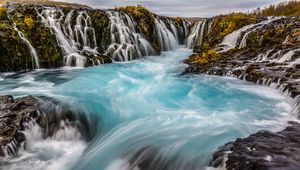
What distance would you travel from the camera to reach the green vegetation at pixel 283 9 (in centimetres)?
10756

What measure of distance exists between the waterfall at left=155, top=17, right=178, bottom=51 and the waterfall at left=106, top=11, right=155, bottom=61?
363 cm

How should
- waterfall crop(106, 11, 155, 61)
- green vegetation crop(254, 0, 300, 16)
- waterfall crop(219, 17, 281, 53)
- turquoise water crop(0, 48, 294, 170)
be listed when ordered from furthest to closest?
green vegetation crop(254, 0, 300, 16), waterfall crop(219, 17, 281, 53), waterfall crop(106, 11, 155, 61), turquoise water crop(0, 48, 294, 170)

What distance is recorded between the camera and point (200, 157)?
612 cm

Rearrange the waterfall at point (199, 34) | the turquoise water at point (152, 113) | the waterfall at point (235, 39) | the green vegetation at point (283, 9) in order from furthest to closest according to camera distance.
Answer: the green vegetation at point (283, 9)
the waterfall at point (199, 34)
the waterfall at point (235, 39)
the turquoise water at point (152, 113)

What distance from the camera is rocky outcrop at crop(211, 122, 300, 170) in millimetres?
4984

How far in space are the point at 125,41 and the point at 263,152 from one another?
17.5 meters

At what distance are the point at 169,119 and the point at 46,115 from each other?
375 cm

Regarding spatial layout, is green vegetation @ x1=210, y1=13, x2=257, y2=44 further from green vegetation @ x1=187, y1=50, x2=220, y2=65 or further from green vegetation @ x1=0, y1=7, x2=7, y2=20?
green vegetation @ x1=0, y1=7, x2=7, y2=20

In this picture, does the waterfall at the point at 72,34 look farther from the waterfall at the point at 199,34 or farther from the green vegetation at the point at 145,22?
the waterfall at the point at 199,34

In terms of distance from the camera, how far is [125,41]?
2175cm

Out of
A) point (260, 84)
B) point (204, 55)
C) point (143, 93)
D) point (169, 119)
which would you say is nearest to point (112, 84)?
point (143, 93)

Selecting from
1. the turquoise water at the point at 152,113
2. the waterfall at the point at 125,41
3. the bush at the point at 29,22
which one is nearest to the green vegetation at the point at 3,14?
the bush at the point at 29,22

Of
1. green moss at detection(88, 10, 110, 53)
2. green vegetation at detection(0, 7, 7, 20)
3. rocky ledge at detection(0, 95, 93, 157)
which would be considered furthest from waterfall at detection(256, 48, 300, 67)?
green vegetation at detection(0, 7, 7, 20)

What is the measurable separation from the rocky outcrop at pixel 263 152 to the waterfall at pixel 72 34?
13990mm
